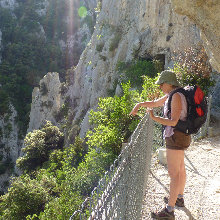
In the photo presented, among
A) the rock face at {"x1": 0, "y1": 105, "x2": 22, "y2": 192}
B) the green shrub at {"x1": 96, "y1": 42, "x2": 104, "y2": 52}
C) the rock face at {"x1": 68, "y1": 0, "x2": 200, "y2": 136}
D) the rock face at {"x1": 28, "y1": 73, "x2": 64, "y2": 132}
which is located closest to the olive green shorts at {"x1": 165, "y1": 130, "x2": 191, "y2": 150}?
the rock face at {"x1": 68, "y1": 0, "x2": 200, "y2": 136}

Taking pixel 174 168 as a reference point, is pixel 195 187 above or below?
below

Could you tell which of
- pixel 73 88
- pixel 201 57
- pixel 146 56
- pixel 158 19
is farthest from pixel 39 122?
pixel 201 57

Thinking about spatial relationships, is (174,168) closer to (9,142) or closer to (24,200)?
(24,200)

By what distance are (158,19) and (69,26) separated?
140 ft

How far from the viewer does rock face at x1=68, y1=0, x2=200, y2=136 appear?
14.4m

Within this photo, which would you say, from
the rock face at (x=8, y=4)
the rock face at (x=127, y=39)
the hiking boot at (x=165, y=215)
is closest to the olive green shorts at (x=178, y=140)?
the hiking boot at (x=165, y=215)

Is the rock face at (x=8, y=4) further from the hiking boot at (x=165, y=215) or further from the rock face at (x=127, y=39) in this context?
the hiking boot at (x=165, y=215)

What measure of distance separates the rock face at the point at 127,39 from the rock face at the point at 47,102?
3.13 meters

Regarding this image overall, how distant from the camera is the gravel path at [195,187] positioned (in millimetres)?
3234

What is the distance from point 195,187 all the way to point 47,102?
1190 inches

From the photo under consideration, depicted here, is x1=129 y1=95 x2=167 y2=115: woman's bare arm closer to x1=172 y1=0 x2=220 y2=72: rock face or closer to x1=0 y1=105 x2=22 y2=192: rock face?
x1=172 y1=0 x2=220 y2=72: rock face

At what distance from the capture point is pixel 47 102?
106 ft

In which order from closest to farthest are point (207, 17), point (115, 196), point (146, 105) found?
point (115, 196) < point (146, 105) < point (207, 17)

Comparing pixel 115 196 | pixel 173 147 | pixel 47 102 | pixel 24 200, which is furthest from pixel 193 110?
pixel 47 102
